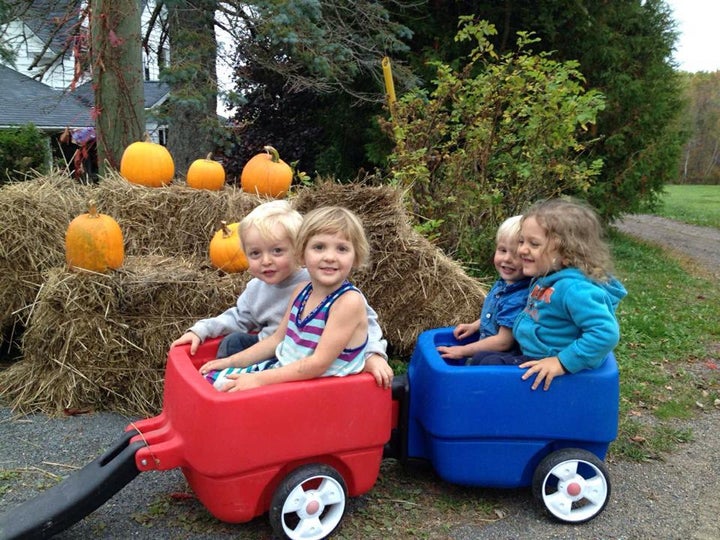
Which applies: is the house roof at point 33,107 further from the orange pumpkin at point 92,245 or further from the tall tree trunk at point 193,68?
the orange pumpkin at point 92,245

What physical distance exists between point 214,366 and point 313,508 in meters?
0.72

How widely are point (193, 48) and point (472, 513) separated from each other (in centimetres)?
464

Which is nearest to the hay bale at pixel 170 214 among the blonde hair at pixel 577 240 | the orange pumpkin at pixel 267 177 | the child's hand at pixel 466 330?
the orange pumpkin at pixel 267 177

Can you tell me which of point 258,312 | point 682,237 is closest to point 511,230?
point 258,312

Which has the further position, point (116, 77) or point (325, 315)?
point (116, 77)

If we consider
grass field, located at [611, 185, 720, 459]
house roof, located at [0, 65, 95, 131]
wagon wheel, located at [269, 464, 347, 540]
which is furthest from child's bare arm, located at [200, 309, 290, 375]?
house roof, located at [0, 65, 95, 131]

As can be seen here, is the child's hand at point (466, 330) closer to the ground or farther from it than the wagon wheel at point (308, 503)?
farther from it

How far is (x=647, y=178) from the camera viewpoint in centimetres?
1080

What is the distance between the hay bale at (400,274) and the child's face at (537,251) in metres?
1.42

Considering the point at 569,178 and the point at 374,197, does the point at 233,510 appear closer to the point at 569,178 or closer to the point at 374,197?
the point at 374,197

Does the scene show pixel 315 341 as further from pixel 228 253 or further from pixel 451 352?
pixel 228 253

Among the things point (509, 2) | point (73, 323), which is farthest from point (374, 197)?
point (509, 2)

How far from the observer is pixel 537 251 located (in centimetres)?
256

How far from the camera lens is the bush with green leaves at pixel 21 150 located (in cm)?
753
